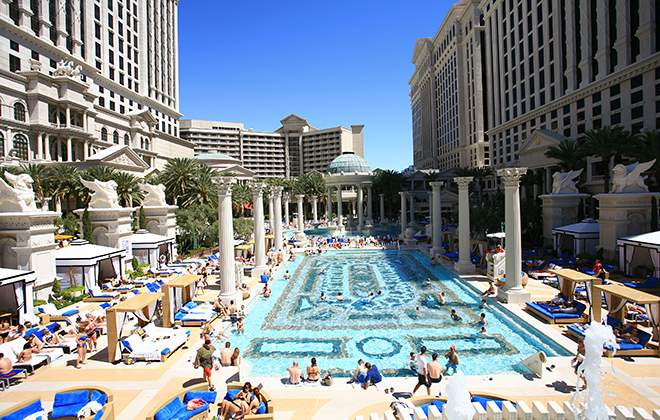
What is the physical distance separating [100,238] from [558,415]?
103 ft

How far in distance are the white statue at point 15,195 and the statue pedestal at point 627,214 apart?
1507 inches

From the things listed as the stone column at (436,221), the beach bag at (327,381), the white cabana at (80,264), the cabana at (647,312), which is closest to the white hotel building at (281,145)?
the stone column at (436,221)

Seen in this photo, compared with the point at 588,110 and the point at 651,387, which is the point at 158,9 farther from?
the point at 651,387

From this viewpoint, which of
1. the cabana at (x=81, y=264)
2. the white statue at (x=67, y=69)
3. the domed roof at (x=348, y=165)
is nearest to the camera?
the cabana at (x=81, y=264)

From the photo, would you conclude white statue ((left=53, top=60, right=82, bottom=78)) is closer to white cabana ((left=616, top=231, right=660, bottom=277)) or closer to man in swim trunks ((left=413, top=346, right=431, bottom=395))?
man in swim trunks ((left=413, top=346, right=431, bottom=395))

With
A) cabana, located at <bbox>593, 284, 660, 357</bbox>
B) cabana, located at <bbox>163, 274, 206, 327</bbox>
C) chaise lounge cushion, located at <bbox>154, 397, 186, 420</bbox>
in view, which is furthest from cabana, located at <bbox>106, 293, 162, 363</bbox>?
cabana, located at <bbox>593, 284, 660, 357</bbox>

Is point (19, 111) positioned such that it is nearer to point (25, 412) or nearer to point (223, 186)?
point (223, 186)

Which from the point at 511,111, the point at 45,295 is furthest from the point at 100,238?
the point at 511,111

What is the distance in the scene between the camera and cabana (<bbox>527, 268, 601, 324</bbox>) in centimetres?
1617

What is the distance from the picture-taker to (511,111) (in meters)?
68.1

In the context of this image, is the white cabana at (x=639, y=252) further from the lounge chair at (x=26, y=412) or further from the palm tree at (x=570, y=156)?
the lounge chair at (x=26, y=412)

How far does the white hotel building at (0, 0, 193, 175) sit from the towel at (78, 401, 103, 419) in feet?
149

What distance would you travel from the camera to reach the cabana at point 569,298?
16.2 m

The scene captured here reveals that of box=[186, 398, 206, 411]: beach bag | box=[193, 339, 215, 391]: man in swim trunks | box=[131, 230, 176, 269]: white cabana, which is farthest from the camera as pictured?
box=[131, 230, 176, 269]: white cabana
